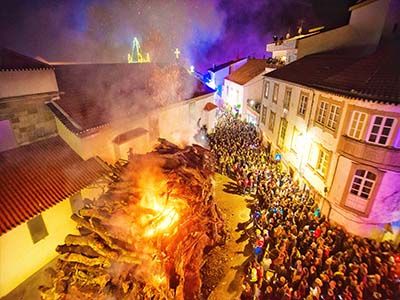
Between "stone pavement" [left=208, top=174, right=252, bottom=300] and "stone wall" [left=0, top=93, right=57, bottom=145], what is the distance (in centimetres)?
1146

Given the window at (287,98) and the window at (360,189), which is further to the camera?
the window at (287,98)

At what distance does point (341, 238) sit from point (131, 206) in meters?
10.5

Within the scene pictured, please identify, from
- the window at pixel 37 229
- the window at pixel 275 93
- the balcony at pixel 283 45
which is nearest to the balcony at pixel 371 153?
the window at pixel 275 93

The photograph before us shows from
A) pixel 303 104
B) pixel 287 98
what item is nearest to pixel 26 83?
pixel 303 104

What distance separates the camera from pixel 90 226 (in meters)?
8.03

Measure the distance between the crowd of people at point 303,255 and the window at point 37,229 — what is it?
9115mm

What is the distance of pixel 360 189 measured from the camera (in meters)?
12.5

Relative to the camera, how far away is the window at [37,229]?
991 centimetres

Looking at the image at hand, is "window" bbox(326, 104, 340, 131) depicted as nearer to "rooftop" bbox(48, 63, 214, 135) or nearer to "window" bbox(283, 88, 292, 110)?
"window" bbox(283, 88, 292, 110)

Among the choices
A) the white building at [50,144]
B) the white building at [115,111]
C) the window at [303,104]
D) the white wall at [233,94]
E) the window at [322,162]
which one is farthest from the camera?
the white wall at [233,94]

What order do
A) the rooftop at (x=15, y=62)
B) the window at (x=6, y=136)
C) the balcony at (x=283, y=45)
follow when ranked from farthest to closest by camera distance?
the balcony at (x=283, y=45) < the window at (x=6, y=136) < the rooftop at (x=15, y=62)

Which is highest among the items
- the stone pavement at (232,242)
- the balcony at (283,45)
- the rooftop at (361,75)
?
the balcony at (283,45)

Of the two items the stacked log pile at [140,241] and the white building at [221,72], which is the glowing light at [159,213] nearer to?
the stacked log pile at [140,241]

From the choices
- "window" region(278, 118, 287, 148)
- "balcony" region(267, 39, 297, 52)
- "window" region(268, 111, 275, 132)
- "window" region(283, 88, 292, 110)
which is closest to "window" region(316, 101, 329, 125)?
"window" region(283, 88, 292, 110)
